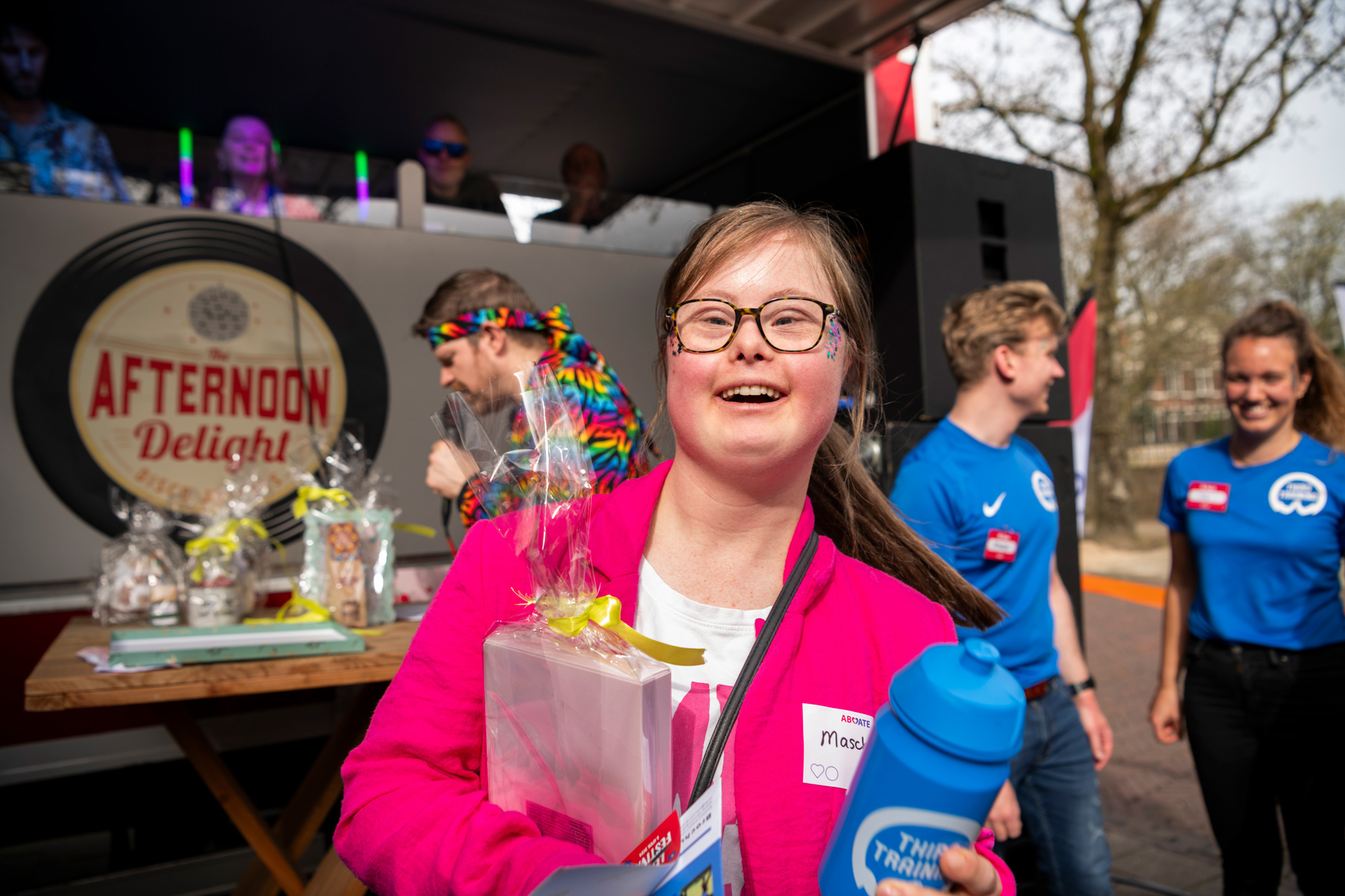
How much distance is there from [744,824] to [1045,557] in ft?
5.32

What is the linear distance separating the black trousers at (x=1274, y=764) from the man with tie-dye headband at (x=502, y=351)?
1.91 meters

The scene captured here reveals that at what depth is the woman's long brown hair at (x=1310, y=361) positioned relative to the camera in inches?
92.0

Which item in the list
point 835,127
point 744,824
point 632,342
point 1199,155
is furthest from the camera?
point 1199,155

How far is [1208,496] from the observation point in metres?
2.42

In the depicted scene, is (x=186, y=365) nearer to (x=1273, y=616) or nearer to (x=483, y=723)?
(x=483, y=723)

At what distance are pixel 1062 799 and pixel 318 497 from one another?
85.7 inches

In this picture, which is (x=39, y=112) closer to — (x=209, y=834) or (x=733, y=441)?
(x=209, y=834)

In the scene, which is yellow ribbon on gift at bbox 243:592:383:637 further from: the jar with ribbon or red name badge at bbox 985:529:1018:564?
red name badge at bbox 985:529:1018:564

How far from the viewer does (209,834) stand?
304 centimetres

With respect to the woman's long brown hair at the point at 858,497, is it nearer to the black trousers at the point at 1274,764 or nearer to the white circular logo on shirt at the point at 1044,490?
the white circular logo on shirt at the point at 1044,490

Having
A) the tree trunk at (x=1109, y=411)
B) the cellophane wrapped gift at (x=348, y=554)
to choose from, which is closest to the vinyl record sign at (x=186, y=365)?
the cellophane wrapped gift at (x=348, y=554)

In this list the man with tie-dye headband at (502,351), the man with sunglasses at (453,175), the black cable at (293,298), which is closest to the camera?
the man with tie-dye headband at (502,351)

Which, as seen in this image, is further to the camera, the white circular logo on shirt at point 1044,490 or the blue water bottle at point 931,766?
the white circular logo on shirt at point 1044,490

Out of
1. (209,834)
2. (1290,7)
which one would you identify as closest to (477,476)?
(209,834)
